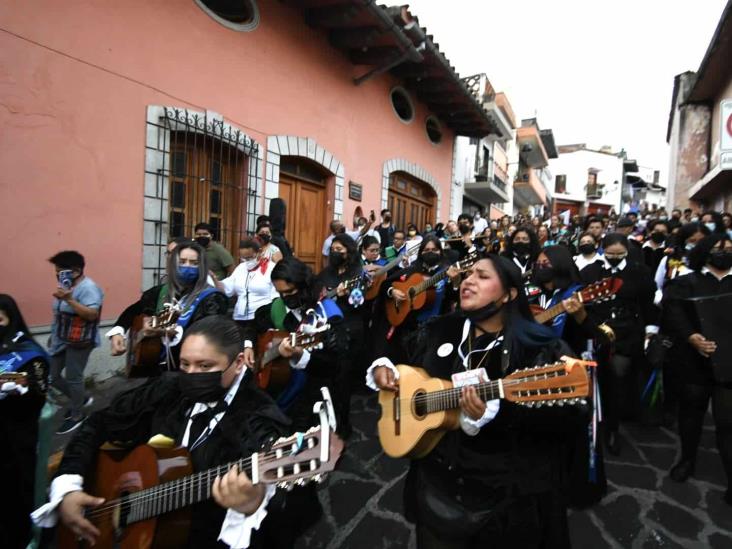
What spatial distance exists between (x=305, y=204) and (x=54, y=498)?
24.2 feet

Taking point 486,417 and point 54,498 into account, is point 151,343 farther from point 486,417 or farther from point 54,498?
point 486,417

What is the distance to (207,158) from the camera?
6.73 metres

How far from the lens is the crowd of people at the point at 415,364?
6.11 ft

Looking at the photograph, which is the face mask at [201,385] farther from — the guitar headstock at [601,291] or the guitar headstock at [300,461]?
the guitar headstock at [601,291]

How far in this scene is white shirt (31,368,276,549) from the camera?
148 centimetres

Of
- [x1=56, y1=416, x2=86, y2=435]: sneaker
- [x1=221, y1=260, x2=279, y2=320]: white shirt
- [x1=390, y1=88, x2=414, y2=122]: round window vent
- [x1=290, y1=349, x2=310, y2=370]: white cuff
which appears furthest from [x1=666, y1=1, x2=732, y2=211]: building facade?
[x1=56, y1=416, x2=86, y2=435]: sneaker

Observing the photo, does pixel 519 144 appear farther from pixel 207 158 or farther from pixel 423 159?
pixel 207 158

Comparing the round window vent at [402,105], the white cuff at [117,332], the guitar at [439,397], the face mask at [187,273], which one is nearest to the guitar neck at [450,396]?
the guitar at [439,397]

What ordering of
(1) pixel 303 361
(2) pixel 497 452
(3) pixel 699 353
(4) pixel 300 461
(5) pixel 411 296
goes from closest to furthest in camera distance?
1. (4) pixel 300 461
2. (2) pixel 497 452
3. (1) pixel 303 361
4. (3) pixel 699 353
5. (5) pixel 411 296

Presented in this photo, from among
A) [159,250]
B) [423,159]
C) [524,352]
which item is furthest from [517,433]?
[423,159]

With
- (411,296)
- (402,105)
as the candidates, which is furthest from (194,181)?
(402,105)

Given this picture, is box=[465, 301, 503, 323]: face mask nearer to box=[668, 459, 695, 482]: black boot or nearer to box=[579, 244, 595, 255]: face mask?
box=[668, 459, 695, 482]: black boot

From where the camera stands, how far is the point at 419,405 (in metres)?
2.22

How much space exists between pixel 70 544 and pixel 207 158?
5807 millimetres
